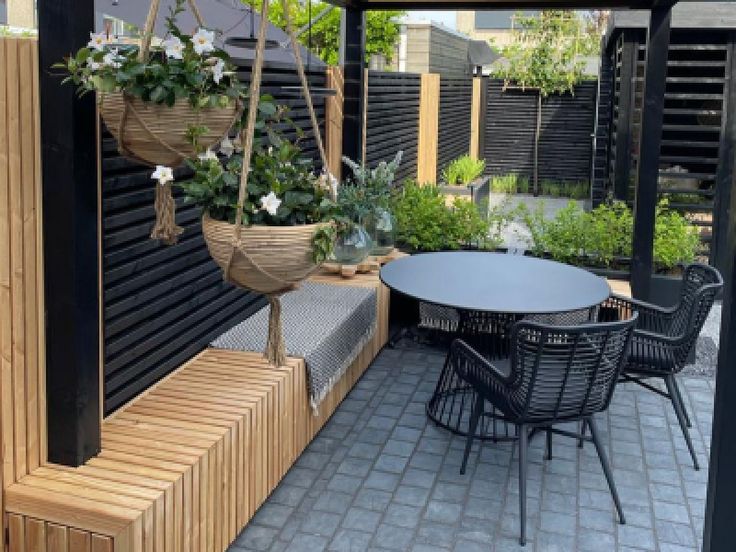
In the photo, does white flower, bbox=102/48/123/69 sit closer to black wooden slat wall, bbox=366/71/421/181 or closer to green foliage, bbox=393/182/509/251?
green foliage, bbox=393/182/509/251

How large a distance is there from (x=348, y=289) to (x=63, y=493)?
285 cm

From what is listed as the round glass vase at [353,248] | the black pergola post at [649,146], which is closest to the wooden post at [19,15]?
the round glass vase at [353,248]

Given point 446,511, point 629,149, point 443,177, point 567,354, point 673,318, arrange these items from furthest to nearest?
point 443,177, point 629,149, point 673,318, point 446,511, point 567,354

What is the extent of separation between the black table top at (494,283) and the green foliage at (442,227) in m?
0.97

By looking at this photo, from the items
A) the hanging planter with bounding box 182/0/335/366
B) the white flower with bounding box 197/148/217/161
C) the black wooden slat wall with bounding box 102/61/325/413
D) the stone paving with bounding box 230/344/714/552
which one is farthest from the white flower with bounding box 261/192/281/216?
the stone paving with bounding box 230/344/714/552

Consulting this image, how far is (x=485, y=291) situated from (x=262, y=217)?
2.04m

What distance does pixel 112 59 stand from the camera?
8.16ft

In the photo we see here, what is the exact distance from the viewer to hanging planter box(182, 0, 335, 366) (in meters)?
2.54

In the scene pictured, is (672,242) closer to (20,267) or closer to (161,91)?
(161,91)

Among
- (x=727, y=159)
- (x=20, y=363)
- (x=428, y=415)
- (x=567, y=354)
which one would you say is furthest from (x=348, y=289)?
(x=727, y=159)

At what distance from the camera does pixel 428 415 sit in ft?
15.7

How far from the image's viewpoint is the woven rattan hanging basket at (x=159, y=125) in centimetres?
256

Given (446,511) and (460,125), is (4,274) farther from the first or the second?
(460,125)

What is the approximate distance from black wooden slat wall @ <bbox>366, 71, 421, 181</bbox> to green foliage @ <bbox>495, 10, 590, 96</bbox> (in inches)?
183
